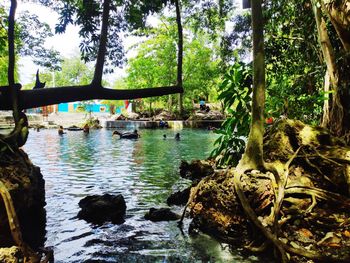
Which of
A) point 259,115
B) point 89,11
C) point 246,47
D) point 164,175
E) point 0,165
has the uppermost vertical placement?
point 246,47

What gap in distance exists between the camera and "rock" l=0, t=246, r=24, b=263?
4648 millimetres

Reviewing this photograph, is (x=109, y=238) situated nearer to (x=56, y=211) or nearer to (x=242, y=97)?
(x=56, y=211)

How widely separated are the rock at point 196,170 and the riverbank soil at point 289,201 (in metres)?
6.93

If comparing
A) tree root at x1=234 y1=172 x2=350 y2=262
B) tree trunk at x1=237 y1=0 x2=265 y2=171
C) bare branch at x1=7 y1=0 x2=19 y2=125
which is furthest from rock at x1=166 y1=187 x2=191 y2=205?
bare branch at x1=7 y1=0 x2=19 y2=125

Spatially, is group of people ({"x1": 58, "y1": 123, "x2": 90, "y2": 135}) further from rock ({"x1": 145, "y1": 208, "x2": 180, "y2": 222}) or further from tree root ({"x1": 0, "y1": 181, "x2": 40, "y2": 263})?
tree root ({"x1": 0, "y1": 181, "x2": 40, "y2": 263})

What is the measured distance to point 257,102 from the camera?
270 inches

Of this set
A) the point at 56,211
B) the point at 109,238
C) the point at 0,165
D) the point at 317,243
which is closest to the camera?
the point at 317,243

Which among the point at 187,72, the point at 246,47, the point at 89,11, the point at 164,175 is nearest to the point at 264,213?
the point at 89,11

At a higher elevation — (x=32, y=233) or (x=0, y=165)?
(x=0, y=165)

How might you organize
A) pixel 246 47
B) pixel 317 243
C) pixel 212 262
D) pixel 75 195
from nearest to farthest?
pixel 317 243, pixel 212 262, pixel 75 195, pixel 246 47

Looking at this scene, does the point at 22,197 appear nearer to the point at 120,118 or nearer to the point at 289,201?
the point at 289,201

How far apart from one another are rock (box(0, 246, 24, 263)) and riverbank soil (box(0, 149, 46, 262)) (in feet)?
2.46

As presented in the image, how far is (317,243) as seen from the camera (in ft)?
18.6

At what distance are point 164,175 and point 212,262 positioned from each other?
9177 mm
